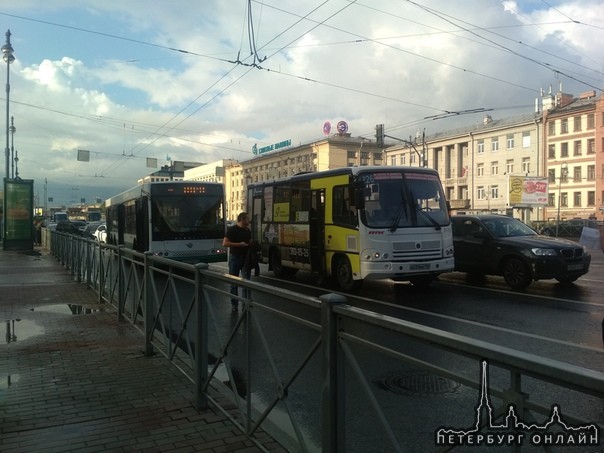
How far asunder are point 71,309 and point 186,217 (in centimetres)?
774

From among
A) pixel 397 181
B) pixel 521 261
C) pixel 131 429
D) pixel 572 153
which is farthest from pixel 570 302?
pixel 572 153

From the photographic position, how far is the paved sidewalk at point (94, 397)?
3.81m

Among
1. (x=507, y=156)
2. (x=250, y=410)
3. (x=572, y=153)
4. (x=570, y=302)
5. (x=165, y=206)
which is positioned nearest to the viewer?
(x=250, y=410)

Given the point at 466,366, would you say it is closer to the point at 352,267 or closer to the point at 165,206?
the point at 352,267

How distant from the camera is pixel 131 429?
404cm

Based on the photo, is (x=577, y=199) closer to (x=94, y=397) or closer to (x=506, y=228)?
(x=506, y=228)

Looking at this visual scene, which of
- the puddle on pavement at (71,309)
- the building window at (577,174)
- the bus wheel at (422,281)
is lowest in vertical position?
the puddle on pavement at (71,309)

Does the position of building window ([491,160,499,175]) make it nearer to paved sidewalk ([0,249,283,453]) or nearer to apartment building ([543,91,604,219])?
apartment building ([543,91,604,219])

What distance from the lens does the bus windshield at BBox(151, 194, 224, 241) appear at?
16.8 m

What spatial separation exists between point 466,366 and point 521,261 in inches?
421

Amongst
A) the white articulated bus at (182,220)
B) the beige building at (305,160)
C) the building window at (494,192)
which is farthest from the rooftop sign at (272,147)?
the white articulated bus at (182,220)

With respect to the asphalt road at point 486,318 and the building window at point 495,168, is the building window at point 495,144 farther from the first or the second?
the asphalt road at point 486,318

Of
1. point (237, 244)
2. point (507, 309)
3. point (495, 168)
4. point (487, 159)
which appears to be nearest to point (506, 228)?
point (507, 309)

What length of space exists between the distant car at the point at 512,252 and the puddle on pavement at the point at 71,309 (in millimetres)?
8782
